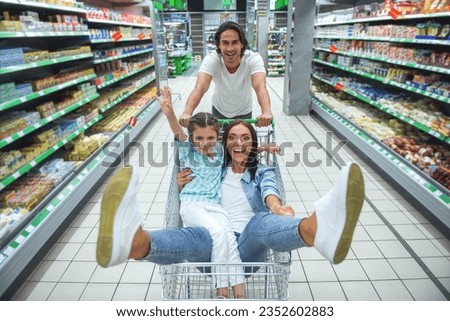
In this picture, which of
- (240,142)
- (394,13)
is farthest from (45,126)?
(394,13)

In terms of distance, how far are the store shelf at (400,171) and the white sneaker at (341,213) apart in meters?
1.93

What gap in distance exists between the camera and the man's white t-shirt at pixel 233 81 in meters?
2.62

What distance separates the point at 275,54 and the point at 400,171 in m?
9.64

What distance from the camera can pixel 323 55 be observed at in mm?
6996

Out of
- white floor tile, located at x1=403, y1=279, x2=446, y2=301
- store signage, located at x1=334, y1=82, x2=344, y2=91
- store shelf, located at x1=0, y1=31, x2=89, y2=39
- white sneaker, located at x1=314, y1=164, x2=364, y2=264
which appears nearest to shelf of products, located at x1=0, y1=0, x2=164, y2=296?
store shelf, located at x1=0, y1=31, x2=89, y2=39

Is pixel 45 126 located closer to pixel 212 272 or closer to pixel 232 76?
pixel 232 76

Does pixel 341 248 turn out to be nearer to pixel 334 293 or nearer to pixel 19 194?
pixel 334 293

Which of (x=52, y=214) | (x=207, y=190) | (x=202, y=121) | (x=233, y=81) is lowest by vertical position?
(x=52, y=214)

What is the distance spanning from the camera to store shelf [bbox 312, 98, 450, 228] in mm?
2637

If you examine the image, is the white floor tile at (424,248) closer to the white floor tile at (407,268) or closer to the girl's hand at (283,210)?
the white floor tile at (407,268)

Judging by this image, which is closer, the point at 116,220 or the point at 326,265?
the point at 116,220

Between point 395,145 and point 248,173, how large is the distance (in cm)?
249

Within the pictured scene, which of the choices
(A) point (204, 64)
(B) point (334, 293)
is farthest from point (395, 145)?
(A) point (204, 64)

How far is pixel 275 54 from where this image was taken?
12.0 metres
